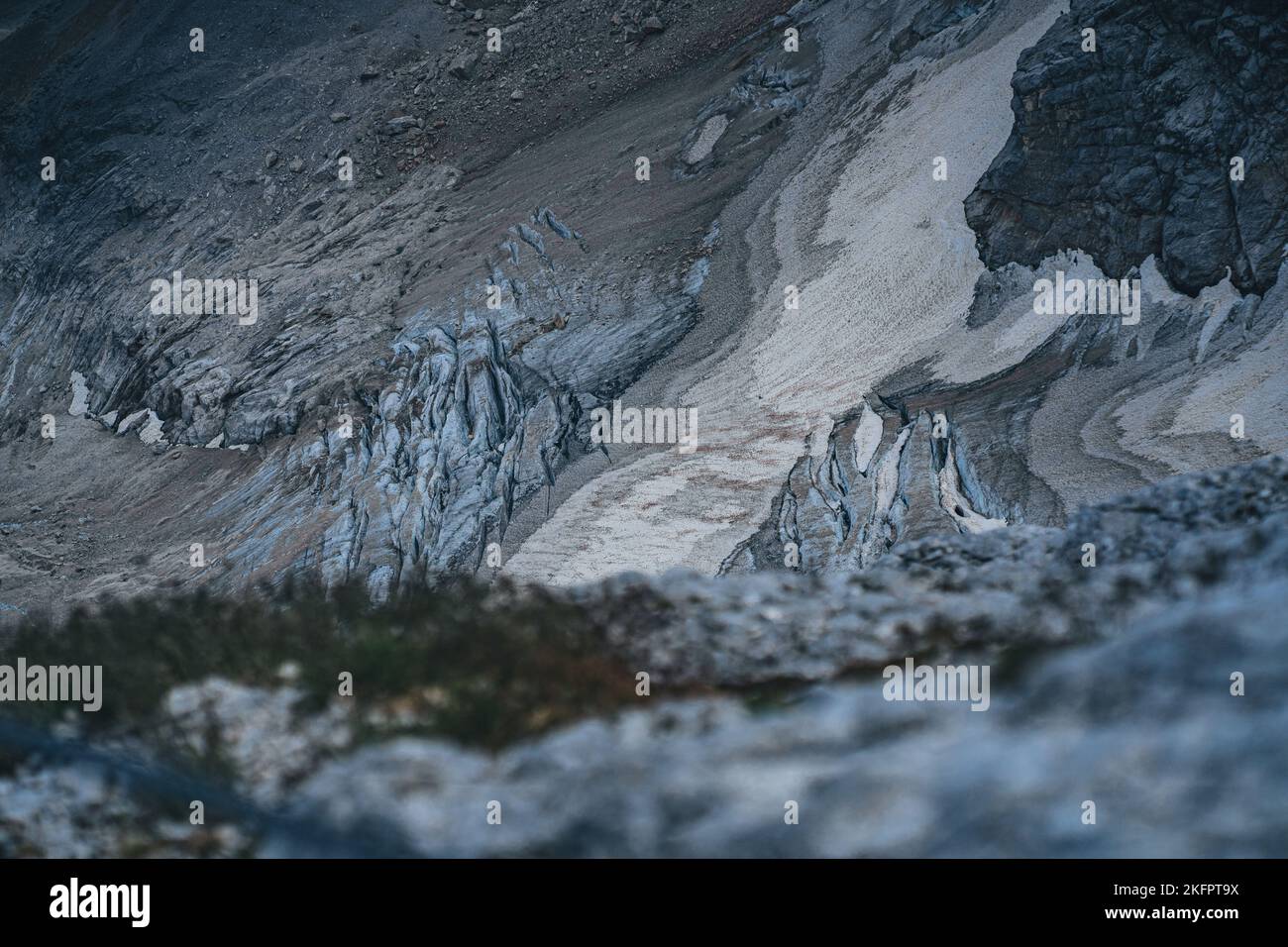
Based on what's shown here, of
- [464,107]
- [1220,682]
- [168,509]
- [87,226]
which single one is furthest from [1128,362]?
[87,226]

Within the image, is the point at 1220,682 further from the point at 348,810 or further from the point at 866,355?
the point at 866,355

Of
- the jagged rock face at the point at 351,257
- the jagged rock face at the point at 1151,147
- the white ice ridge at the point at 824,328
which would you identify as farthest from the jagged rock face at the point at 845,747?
the jagged rock face at the point at 1151,147

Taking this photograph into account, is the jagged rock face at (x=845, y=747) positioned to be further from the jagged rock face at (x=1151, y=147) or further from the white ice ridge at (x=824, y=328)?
the jagged rock face at (x=1151, y=147)

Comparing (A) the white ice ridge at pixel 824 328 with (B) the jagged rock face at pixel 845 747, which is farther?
(A) the white ice ridge at pixel 824 328

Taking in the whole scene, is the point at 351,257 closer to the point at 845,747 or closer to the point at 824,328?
the point at 824,328

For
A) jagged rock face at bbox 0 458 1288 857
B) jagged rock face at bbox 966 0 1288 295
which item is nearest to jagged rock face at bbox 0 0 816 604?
jagged rock face at bbox 966 0 1288 295

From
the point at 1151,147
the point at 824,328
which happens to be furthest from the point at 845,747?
the point at 1151,147

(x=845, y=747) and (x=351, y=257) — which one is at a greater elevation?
(x=351, y=257)

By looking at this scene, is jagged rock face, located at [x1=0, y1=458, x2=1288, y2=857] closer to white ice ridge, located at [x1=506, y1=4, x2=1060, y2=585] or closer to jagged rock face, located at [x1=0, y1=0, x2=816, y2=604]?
white ice ridge, located at [x1=506, y1=4, x2=1060, y2=585]
